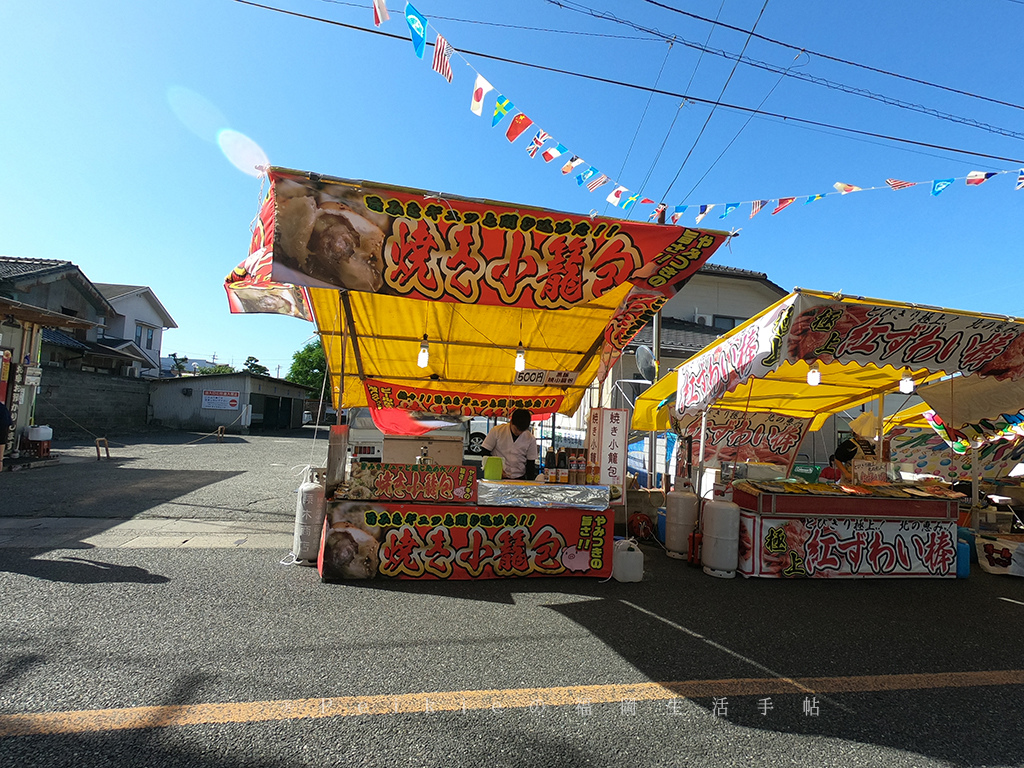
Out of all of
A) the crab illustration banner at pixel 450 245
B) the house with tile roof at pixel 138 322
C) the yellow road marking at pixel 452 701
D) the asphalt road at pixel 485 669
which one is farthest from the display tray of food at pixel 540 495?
the house with tile roof at pixel 138 322

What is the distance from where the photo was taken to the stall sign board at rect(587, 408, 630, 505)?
722cm

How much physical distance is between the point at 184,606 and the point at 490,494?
9.32 feet

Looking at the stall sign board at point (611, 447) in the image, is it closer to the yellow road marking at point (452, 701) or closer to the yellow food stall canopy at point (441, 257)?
the yellow food stall canopy at point (441, 257)

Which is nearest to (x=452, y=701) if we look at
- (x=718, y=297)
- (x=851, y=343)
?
(x=851, y=343)

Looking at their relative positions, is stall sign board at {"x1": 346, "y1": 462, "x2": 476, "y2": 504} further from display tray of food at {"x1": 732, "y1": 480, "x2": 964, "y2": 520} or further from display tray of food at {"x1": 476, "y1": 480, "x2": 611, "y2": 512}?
display tray of food at {"x1": 732, "y1": 480, "x2": 964, "y2": 520}

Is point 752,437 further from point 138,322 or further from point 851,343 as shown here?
point 138,322

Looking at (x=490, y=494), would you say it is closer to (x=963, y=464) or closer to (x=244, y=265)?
(x=244, y=265)

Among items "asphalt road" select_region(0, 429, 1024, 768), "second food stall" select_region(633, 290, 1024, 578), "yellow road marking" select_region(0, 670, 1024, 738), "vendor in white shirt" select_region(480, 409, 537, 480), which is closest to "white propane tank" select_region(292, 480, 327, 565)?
"asphalt road" select_region(0, 429, 1024, 768)

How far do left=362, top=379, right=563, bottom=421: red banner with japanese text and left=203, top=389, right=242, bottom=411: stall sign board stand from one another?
77.3ft

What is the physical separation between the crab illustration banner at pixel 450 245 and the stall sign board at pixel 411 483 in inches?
72.0

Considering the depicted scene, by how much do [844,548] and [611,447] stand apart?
9.95 ft

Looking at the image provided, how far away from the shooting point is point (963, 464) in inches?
382

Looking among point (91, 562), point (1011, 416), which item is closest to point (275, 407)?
point (91, 562)

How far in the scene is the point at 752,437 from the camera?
10.4 metres
